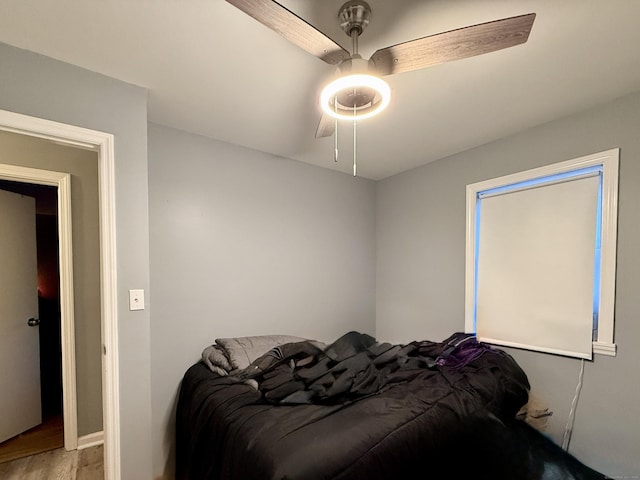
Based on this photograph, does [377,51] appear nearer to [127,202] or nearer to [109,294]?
[127,202]

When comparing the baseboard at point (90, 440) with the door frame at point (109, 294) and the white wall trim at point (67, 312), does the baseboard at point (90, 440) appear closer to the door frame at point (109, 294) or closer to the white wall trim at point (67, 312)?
the white wall trim at point (67, 312)

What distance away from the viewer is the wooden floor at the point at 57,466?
1964 mm

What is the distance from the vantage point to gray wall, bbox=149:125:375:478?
6.61 feet

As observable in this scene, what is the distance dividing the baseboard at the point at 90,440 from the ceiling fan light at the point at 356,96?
3027 mm

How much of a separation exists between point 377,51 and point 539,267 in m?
1.93

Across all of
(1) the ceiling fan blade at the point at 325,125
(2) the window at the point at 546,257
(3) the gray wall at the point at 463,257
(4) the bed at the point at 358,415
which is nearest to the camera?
(4) the bed at the point at 358,415

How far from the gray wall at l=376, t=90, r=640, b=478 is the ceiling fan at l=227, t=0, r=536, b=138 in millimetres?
1390

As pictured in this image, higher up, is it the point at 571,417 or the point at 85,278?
the point at 85,278

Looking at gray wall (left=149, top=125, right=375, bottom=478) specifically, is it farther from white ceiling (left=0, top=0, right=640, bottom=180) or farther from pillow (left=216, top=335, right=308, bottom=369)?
white ceiling (left=0, top=0, right=640, bottom=180)

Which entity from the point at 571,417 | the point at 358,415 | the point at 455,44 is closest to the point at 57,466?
the point at 358,415

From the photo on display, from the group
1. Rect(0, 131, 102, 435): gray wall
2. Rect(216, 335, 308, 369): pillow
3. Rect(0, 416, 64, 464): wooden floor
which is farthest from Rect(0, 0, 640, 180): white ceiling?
Rect(0, 416, 64, 464): wooden floor

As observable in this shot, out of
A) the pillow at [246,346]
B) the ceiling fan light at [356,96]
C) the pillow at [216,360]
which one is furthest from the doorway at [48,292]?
the ceiling fan light at [356,96]

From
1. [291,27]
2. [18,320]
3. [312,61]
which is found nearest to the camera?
[291,27]

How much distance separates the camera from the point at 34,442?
7.53 ft
